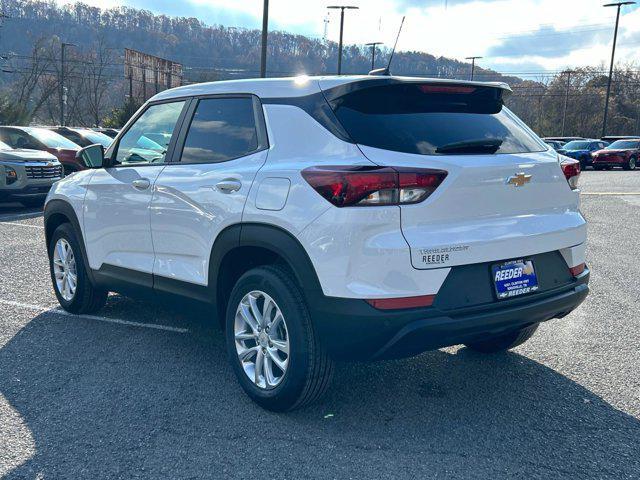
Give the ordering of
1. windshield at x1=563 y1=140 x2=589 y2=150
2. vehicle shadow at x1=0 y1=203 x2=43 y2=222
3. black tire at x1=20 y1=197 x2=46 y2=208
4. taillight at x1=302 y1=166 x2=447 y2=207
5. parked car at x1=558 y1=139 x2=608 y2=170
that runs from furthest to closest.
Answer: windshield at x1=563 y1=140 x2=589 y2=150 → parked car at x1=558 y1=139 x2=608 y2=170 → black tire at x1=20 y1=197 x2=46 y2=208 → vehicle shadow at x1=0 y1=203 x2=43 y2=222 → taillight at x1=302 y1=166 x2=447 y2=207

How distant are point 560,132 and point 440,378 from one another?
68.8m

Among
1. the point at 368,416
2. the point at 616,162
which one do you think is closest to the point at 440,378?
the point at 368,416

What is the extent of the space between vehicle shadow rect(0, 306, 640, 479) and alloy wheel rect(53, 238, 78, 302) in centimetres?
93

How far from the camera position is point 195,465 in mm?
2977

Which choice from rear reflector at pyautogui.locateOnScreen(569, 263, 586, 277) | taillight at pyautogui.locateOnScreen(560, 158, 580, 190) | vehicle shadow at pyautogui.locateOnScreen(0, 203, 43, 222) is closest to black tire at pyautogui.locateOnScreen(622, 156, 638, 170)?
vehicle shadow at pyautogui.locateOnScreen(0, 203, 43, 222)

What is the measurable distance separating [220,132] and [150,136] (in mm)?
928

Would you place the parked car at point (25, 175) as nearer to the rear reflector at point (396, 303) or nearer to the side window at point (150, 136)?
the side window at point (150, 136)

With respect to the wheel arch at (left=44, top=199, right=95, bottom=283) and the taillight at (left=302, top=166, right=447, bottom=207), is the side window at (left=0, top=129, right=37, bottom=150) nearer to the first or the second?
the wheel arch at (left=44, top=199, right=95, bottom=283)

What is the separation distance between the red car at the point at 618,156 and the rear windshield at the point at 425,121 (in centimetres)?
3188

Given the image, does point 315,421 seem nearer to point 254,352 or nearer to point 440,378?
point 254,352

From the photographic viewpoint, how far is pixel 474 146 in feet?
10.7

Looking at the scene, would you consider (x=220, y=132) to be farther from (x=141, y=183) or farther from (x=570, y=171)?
(x=570, y=171)

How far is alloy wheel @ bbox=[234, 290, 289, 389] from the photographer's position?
3438 millimetres

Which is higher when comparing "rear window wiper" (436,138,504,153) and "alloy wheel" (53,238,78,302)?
"rear window wiper" (436,138,504,153)
